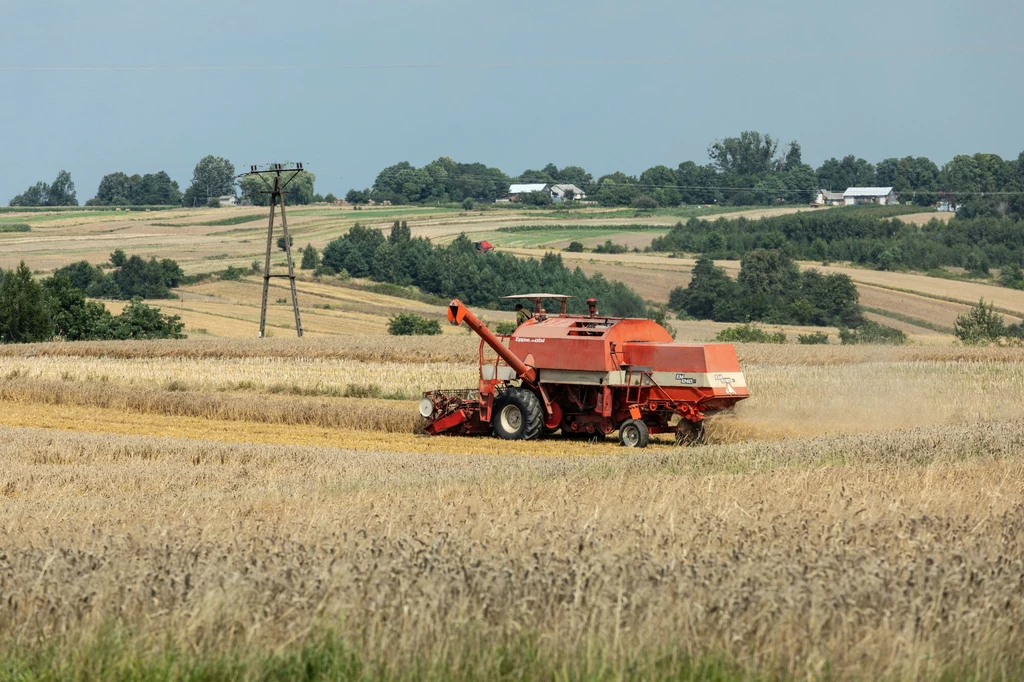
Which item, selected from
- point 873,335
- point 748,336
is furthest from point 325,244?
point 873,335

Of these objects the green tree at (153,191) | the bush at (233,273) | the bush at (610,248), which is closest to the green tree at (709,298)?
the bush at (610,248)

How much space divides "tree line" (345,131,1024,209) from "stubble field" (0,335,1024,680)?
336ft

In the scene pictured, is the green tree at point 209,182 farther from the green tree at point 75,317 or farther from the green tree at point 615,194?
the green tree at point 75,317

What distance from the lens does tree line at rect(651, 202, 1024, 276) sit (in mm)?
76500

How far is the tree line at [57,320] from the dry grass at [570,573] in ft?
129

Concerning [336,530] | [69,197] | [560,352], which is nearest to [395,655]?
[336,530]

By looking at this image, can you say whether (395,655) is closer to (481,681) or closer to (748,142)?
(481,681)

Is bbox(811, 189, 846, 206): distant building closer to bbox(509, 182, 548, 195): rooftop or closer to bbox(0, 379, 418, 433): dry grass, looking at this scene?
bbox(509, 182, 548, 195): rooftop

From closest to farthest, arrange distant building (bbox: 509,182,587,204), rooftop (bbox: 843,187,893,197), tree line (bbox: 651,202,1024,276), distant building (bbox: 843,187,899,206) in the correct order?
tree line (bbox: 651,202,1024,276)
distant building (bbox: 843,187,899,206)
distant building (bbox: 509,182,587,204)
rooftop (bbox: 843,187,893,197)

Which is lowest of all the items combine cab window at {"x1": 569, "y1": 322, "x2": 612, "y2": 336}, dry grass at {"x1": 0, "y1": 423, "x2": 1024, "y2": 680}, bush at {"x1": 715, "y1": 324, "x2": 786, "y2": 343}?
bush at {"x1": 715, "y1": 324, "x2": 786, "y2": 343}

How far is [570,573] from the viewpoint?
5.88 m

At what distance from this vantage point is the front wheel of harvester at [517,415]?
63.7 feet

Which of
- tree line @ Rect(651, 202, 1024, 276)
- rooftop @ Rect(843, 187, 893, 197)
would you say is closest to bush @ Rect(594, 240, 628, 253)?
tree line @ Rect(651, 202, 1024, 276)

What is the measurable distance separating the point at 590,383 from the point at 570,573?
13113 millimetres
